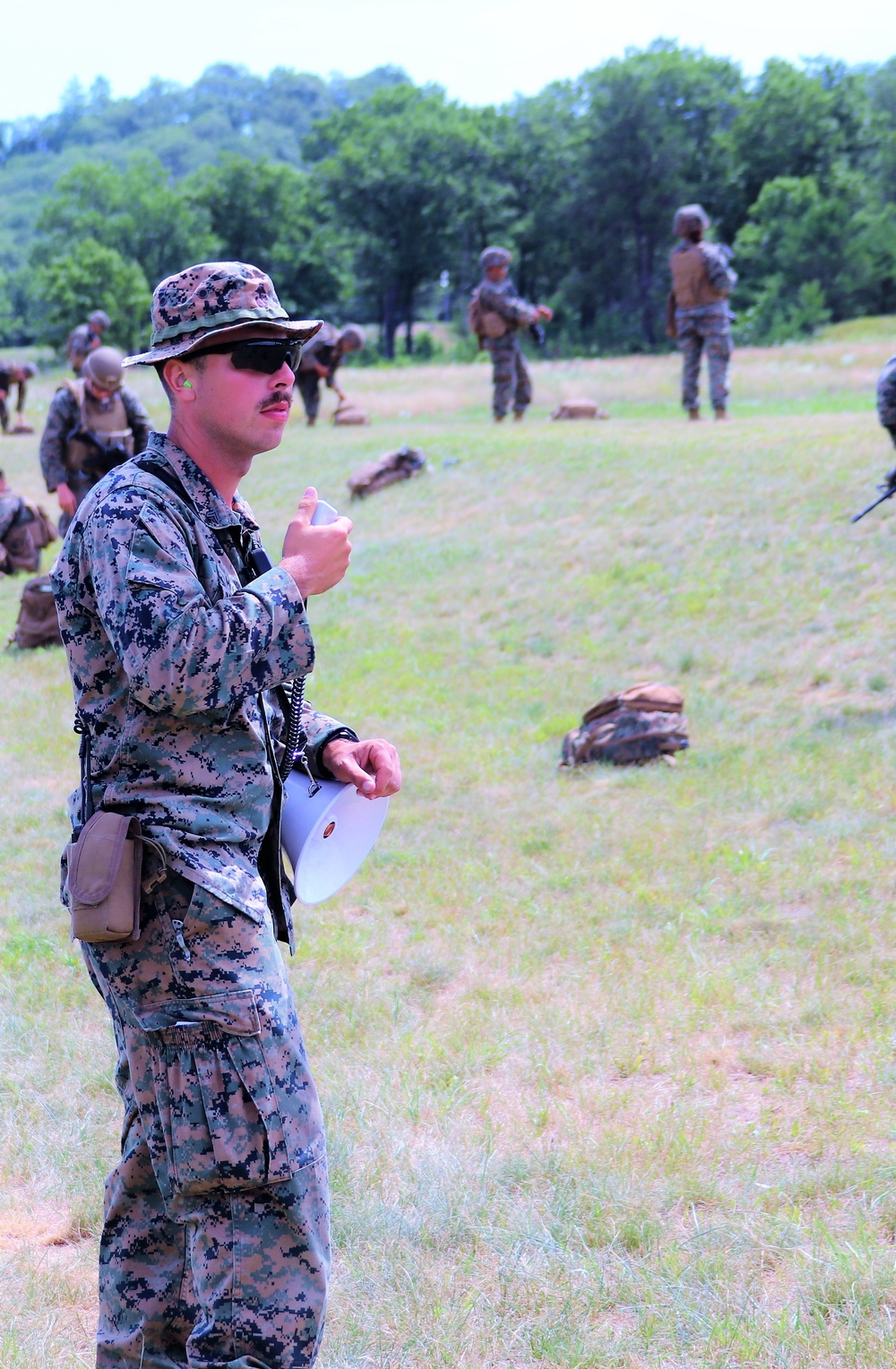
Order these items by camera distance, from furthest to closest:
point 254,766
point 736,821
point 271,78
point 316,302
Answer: point 271,78 < point 316,302 < point 736,821 < point 254,766

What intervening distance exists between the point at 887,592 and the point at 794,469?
2643 mm

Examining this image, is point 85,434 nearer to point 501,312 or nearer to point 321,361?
point 501,312

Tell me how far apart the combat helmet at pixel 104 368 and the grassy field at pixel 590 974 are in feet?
7.48

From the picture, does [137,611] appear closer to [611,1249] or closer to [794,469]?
[611,1249]

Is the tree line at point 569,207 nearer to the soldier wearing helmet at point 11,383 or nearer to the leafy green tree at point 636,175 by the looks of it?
the leafy green tree at point 636,175

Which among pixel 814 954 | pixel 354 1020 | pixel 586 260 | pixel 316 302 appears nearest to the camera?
pixel 354 1020

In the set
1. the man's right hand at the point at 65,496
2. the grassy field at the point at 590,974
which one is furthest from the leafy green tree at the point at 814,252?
the man's right hand at the point at 65,496

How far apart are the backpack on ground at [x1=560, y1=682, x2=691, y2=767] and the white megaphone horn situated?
4.90 m

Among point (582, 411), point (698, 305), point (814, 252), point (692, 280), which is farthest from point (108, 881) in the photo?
point (814, 252)

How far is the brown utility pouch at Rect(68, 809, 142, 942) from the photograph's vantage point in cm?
220

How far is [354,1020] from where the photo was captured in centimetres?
463

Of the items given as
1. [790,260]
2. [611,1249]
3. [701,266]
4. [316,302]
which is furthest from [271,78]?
[611,1249]

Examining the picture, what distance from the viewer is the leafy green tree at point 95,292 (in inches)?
2251

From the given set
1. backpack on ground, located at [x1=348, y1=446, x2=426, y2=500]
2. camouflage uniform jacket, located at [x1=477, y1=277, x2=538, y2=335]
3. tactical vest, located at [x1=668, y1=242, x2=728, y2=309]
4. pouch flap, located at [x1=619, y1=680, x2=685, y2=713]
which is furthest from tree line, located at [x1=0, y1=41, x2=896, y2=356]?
pouch flap, located at [x1=619, y1=680, x2=685, y2=713]
